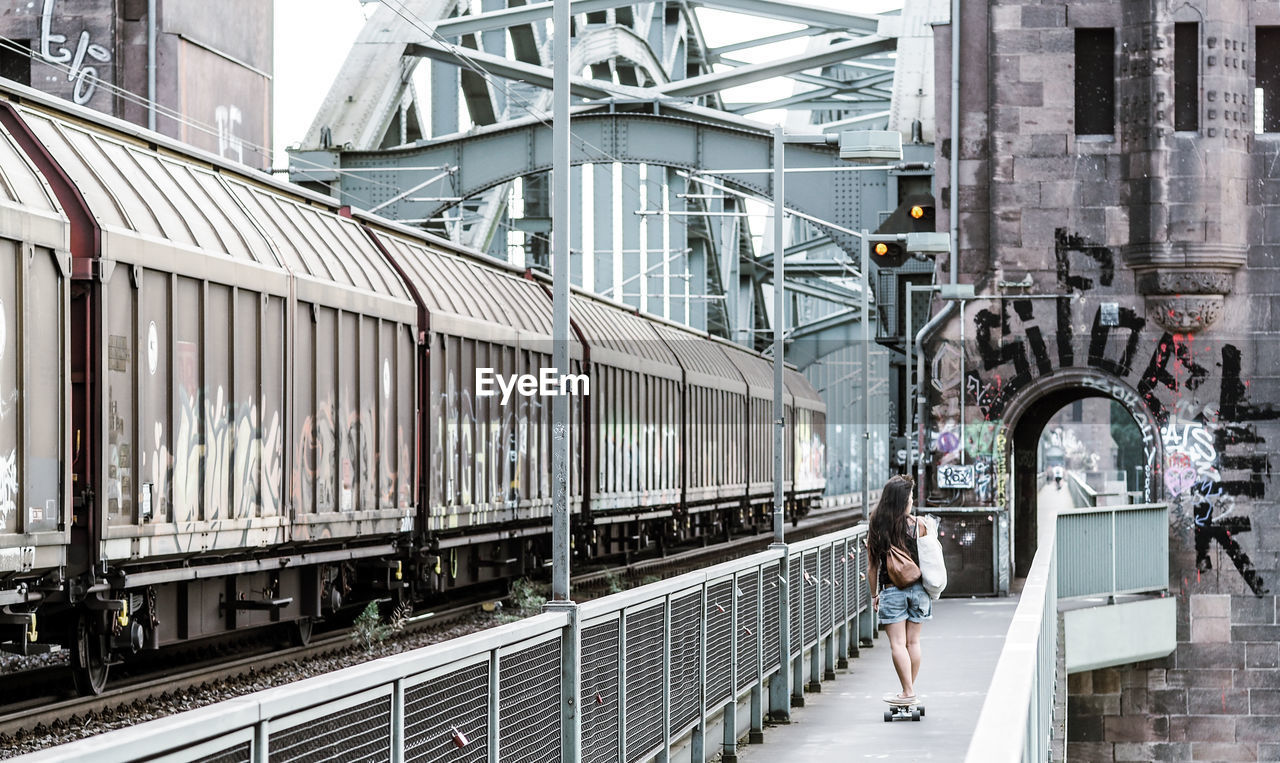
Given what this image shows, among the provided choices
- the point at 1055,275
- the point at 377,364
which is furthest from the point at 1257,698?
the point at 377,364

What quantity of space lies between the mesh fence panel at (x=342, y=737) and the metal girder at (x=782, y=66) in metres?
36.6

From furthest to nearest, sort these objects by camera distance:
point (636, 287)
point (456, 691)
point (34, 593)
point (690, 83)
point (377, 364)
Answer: point (636, 287) < point (690, 83) < point (377, 364) < point (34, 593) < point (456, 691)

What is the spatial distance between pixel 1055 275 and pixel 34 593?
21.3 m

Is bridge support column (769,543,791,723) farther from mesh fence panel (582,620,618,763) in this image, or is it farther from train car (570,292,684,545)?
train car (570,292,684,545)

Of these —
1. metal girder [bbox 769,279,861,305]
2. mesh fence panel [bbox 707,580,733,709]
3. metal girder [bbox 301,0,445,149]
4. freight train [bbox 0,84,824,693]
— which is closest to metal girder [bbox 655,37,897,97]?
metal girder [bbox 301,0,445,149]

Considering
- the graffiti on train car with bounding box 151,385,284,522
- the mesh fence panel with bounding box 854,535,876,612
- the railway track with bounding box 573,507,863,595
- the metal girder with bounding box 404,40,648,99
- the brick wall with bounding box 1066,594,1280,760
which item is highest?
the metal girder with bounding box 404,40,648,99

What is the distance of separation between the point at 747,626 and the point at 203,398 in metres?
4.48

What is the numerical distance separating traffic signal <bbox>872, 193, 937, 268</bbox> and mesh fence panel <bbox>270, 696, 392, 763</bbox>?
17.5 metres

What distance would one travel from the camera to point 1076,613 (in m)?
25.5

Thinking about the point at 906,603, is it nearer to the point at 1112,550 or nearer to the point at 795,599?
the point at 795,599

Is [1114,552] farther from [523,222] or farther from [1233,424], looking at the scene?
[523,222]

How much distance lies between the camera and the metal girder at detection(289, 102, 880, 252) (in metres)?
36.7

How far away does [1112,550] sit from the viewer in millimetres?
26531

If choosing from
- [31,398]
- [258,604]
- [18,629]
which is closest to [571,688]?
[18,629]
